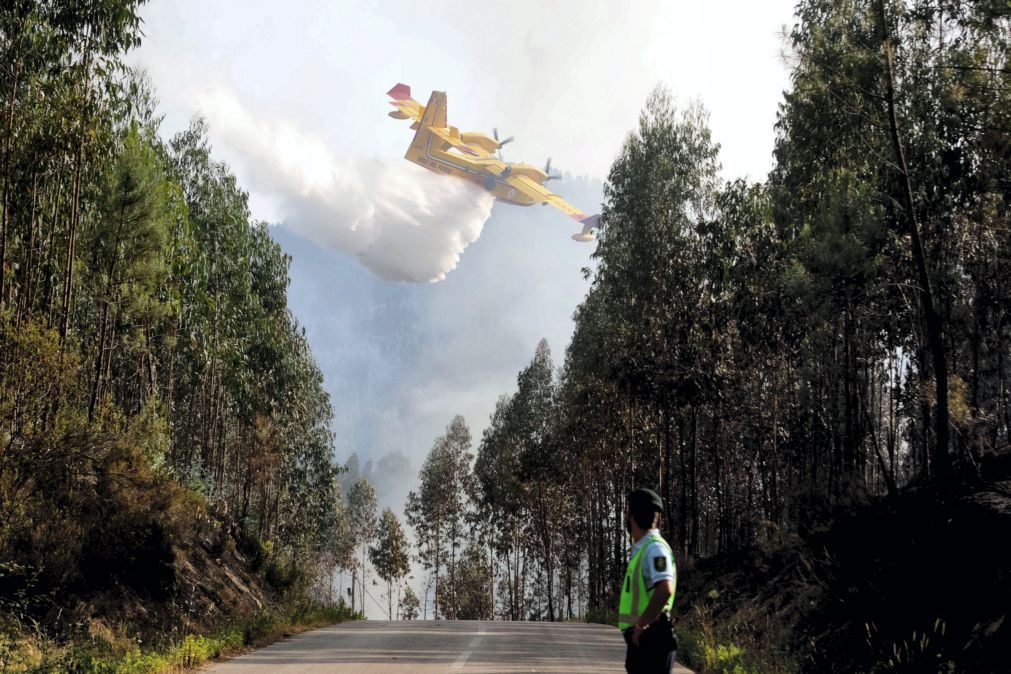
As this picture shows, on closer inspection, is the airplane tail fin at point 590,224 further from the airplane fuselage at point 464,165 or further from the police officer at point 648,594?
the police officer at point 648,594

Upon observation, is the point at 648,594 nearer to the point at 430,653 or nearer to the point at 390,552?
the point at 430,653

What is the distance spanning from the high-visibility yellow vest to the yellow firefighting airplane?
9551 centimetres

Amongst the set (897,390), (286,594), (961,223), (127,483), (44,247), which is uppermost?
(961,223)

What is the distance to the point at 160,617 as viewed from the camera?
1480 centimetres

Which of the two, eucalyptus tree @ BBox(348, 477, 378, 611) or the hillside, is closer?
the hillside

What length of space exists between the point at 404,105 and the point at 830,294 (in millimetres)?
107374

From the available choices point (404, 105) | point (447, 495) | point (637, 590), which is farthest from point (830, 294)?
point (404, 105)

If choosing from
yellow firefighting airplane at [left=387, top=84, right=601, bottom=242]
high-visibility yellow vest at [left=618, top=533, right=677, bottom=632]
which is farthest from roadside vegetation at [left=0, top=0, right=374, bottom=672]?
yellow firefighting airplane at [left=387, top=84, right=601, bottom=242]

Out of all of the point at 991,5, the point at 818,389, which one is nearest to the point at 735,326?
the point at 818,389

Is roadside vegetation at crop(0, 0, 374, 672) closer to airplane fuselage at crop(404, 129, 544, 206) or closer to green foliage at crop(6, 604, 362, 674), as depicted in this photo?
green foliage at crop(6, 604, 362, 674)

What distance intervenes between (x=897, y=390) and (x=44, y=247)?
25921mm

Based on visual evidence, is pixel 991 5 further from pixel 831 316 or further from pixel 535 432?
pixel 535 432

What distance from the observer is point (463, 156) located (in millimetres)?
138500

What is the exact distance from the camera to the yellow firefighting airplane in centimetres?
11631
